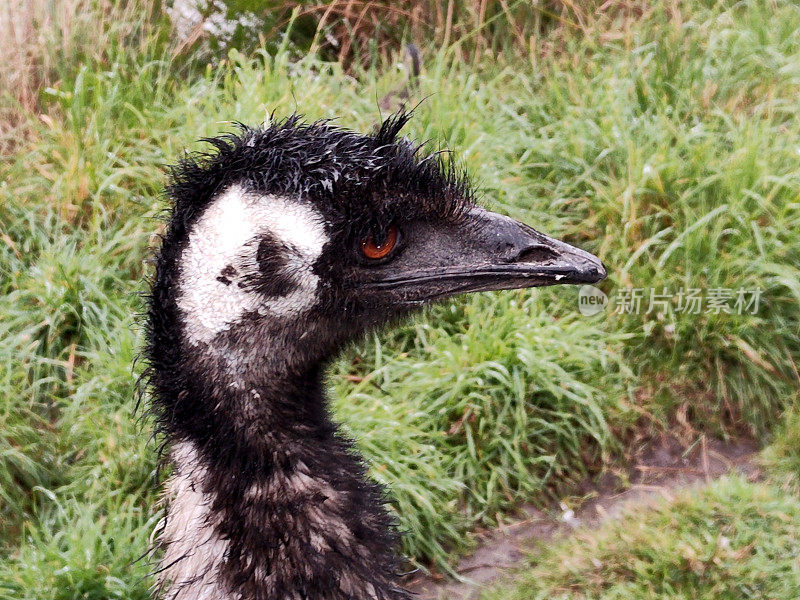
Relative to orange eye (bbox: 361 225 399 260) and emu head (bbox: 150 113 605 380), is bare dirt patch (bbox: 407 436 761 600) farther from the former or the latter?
orange eye (bbox: 361 225 399 260)

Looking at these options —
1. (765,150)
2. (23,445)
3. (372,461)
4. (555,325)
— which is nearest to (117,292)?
(23,445)

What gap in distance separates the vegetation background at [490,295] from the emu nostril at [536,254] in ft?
3.62

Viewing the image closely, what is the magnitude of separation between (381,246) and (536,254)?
320 mm

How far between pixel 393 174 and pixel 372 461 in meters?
1.79

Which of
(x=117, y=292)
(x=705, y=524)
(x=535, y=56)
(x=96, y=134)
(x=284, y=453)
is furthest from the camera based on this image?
(x=535, y=56)

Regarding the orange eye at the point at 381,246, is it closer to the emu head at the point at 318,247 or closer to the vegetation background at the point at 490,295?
the emu head at the point at 318,247

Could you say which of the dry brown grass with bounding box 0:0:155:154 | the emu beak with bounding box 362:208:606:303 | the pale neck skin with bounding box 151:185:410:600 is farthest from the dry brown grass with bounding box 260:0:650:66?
the pale neck skin with bounding box 151:185:410:600

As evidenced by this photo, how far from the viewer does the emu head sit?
76.6 inches

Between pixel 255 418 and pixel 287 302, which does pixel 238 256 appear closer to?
pixel 287 302

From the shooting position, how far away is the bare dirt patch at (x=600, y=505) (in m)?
3.62

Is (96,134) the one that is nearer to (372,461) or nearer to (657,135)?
(372,461)

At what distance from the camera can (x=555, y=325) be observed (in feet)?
13.5

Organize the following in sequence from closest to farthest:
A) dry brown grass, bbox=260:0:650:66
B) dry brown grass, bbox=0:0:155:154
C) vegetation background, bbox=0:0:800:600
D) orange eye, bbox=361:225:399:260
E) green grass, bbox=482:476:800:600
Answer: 1. orange eye, bbox=361:225:399:260
2. green grass, bbox=482:476:800:600
3. vegetation background, bbox=0:0:800:600
4. dry brown grass, bbox=0:0:155:154
5. dry brown grass, bbox=260:0:650:66

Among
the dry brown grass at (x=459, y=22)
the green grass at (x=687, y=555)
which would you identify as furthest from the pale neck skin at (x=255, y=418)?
the dry brown grass at (x=459, y=22)
